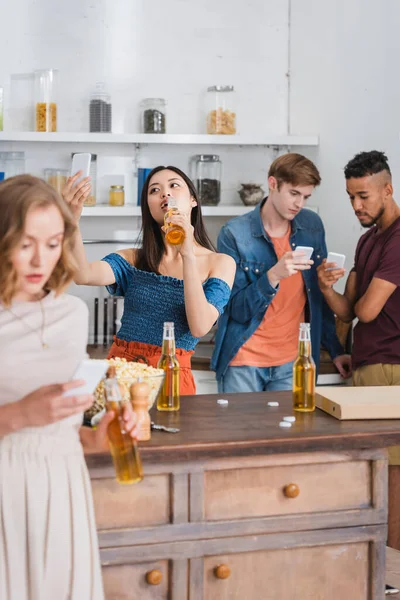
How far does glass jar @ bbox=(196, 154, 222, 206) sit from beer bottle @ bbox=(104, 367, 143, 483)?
3.08m

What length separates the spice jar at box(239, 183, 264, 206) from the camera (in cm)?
477

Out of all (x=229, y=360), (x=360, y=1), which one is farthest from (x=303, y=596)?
(x=360, y=1)

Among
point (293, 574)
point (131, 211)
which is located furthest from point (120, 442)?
point (131, 211)

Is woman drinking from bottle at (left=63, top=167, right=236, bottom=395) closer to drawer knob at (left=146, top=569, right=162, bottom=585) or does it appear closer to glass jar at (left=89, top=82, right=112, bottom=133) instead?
drawer knob at (left=146, top=569, right=162, bottom=585)

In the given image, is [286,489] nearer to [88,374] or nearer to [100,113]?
[88,374]

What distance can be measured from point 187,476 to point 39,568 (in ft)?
1.82

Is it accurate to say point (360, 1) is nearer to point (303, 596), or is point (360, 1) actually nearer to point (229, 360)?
point (229, 360)

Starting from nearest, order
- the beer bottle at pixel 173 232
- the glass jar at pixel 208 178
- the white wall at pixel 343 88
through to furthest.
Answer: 1. the beer bottle at pixel 173 232
2. the white wall at pixel 343 88
3. the glass jar at pixel 208 178

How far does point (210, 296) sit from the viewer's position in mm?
2607

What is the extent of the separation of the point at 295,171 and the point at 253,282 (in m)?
0.48

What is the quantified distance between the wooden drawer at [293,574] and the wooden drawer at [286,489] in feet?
0.35

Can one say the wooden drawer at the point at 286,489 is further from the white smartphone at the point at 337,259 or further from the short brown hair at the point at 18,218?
the white smartphone at the point at 337,259

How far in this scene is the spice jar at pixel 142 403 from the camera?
191cm

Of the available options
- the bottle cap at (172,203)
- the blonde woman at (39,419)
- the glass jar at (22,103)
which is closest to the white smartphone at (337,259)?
the bottle cap at (172,203)
